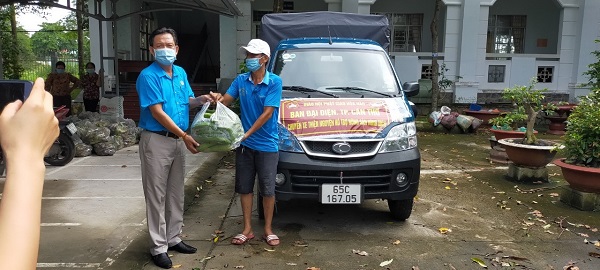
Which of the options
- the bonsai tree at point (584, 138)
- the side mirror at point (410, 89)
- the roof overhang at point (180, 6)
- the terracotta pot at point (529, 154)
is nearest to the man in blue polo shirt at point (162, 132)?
the side mirror at point (410, 89)

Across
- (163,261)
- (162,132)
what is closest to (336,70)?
(162,132)

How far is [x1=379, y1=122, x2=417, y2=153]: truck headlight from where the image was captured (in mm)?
4109

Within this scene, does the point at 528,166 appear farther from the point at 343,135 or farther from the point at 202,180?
the point at 202,180

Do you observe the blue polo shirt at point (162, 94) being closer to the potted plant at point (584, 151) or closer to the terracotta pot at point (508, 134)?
the potted plant at point (584, 151)

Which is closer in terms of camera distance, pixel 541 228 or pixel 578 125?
pixel 541 228

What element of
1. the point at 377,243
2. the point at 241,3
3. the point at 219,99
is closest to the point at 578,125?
the point at 377,243

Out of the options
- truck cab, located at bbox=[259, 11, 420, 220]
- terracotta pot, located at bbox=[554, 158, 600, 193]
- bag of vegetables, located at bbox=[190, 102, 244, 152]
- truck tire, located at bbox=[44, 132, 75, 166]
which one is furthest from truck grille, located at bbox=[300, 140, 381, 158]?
truck tire, located at bbox=[44, 132, 75, 166]

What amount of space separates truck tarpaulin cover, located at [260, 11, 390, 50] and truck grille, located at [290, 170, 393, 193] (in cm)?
353

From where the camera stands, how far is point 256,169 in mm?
3895

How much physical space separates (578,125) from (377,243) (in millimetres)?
2853

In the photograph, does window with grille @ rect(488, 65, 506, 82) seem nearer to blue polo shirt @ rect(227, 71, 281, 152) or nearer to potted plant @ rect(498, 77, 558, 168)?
potted plant @ rect(498, 77, 558, 168)

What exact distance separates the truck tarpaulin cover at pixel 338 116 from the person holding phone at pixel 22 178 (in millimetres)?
3209

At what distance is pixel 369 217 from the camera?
476cm

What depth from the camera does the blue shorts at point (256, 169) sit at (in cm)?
380
